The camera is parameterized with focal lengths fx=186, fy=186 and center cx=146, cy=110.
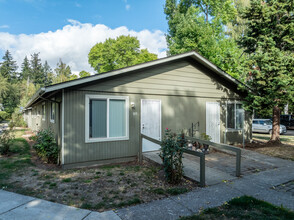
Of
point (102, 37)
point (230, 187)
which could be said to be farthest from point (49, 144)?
point (102, 37)

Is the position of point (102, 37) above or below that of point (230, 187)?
above

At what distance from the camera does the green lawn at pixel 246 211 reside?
3.05m

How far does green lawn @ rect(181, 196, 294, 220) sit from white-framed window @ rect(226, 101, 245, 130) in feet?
21.1

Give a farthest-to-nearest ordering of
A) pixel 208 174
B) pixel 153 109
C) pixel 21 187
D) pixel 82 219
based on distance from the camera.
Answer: pixel 153 109, pixel 208 174, pixel 21 187, pixel 82 219

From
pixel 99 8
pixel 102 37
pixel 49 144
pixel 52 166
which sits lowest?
pixel 52 166

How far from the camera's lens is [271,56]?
8625mm

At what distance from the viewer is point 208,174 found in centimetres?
529

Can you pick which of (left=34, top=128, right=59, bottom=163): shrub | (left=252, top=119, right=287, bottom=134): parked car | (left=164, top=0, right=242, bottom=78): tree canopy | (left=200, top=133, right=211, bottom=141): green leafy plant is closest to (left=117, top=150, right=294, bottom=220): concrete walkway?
(left=200, top=133, right=211, bottom=141): green leafy plant

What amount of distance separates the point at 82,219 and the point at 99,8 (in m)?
15.0

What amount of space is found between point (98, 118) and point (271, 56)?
824 centimetres

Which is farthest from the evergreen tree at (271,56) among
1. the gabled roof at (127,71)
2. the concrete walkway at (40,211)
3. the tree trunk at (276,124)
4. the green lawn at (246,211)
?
the concrete walkway at (40,211)

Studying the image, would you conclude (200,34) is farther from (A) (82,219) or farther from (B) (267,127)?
(A) (82,219)

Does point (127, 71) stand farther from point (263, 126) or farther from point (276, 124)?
point (263, 126)

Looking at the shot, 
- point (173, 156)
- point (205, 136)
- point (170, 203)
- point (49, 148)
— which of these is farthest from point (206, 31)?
point (170, 203)
